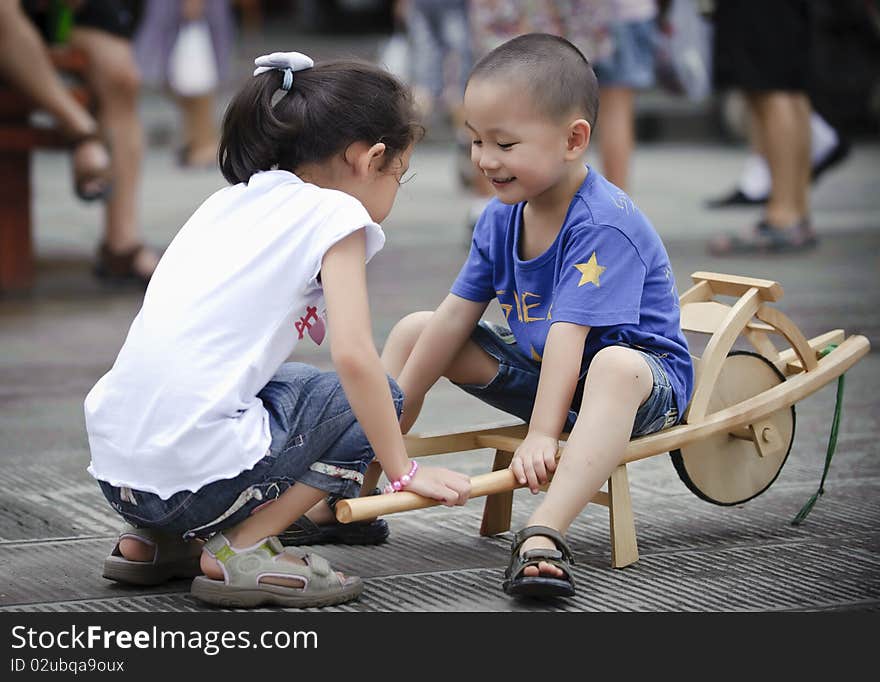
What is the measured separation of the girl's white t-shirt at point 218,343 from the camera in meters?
2.48

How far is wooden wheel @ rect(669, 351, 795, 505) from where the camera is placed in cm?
304

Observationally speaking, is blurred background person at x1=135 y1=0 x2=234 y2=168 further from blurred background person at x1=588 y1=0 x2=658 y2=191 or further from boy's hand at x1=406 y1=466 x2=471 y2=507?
boy's hand at x1=406 y1=466 x2=471 y2=507

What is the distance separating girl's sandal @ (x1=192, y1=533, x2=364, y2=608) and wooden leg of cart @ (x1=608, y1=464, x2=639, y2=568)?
55 centimetres

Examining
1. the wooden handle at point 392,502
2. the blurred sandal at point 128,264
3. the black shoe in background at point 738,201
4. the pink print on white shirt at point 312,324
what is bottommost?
the wooden handle at point 392,502

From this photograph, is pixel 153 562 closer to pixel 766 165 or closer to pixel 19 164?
pixel 19 164

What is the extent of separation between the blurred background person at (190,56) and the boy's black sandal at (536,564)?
23.5 feet

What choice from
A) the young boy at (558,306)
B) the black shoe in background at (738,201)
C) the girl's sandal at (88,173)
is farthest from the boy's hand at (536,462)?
the black shoe in background at (738,201)

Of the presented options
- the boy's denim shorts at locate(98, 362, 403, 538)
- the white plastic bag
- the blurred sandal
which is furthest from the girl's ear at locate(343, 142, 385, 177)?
the white plastic bag

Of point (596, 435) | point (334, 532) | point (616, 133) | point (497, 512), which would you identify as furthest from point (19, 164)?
point (596, 435)

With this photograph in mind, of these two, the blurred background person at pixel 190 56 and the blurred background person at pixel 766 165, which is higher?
the blurred background person at pixel 190 56

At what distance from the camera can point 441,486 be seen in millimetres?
2562

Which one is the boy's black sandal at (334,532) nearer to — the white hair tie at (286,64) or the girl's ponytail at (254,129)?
the girl's ponytail at (254,129)

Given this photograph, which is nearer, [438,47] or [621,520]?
[621,520]

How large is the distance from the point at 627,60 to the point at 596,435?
393 centimetres
